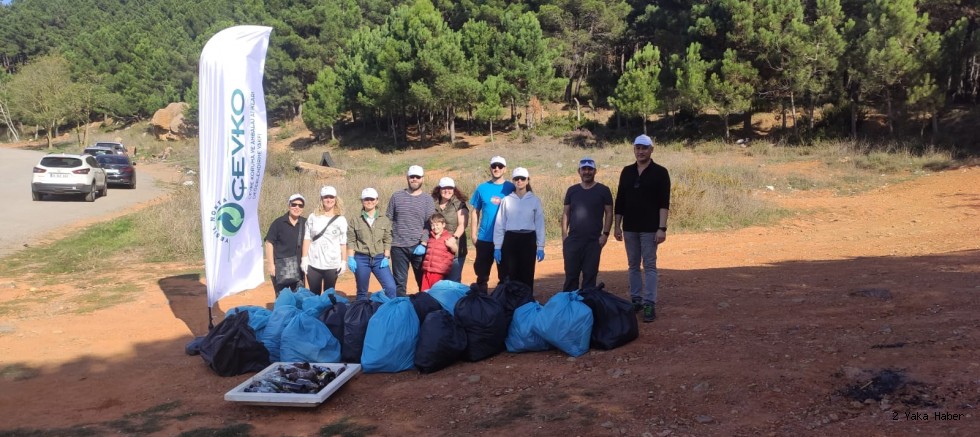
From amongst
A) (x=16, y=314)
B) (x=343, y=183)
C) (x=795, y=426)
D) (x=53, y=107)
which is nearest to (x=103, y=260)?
(x=16, y=314)

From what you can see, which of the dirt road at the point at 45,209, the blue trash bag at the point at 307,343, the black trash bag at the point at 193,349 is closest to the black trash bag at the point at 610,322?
the blue trash bag at the point at 307,343

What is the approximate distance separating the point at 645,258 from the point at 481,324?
1661mm

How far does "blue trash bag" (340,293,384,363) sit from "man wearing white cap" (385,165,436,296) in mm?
970

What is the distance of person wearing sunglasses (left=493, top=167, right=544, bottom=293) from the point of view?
6551 millimetres

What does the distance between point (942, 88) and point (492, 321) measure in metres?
26.2

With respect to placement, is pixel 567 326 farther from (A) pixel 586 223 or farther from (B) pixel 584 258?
(A) pixel 586 223

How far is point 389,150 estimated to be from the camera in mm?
45531

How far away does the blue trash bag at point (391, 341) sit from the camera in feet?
18.6

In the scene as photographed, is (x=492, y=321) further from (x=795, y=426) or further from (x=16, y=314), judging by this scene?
(x=16, y=314)

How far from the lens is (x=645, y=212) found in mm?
6184

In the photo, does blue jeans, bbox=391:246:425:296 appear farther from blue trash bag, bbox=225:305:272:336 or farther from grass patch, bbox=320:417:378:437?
grass patch, bbox=320:417:378:437

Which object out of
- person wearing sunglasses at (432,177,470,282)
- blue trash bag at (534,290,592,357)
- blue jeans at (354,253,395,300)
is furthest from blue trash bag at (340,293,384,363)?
blue trash bag at (534,290,592,357)

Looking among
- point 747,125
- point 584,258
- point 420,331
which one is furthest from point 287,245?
point 747,125

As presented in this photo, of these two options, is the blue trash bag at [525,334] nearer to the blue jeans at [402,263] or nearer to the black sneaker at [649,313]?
the black sneaker at [649,313]
